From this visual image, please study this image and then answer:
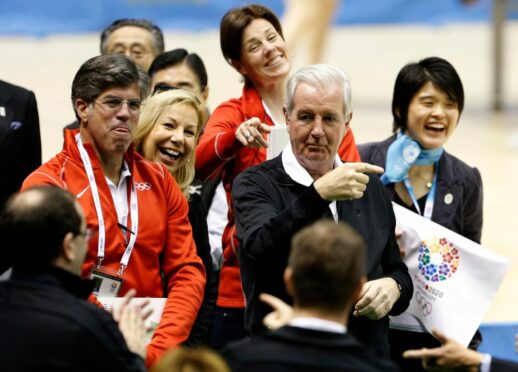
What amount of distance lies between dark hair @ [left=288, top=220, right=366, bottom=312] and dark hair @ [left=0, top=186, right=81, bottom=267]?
30.4 inches

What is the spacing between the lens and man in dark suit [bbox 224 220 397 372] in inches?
138

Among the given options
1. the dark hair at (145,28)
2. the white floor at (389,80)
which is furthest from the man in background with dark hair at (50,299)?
the white floor at (389,80)

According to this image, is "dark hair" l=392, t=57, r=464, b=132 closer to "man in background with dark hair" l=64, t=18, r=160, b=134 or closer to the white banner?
the white banner

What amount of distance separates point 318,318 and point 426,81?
2.63 meters

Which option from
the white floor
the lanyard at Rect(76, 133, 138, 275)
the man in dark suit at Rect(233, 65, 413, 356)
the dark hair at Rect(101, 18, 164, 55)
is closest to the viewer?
the man in dark suit at Rect(233, 65, 413, 356)

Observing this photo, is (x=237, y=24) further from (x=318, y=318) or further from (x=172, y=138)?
(x=318, y=318)

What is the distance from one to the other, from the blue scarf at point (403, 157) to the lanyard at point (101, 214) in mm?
1413

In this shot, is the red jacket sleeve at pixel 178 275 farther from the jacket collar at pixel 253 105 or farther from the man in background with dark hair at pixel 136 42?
the man in background with dark hair at pixel 136 42

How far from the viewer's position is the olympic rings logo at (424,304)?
5.37 metres

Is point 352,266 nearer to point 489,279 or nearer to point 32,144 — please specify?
point 489,279

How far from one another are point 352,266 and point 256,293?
1148 millimetres

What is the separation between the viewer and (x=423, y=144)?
19.4 ft

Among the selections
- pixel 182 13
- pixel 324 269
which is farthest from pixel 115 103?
pixel 182 13

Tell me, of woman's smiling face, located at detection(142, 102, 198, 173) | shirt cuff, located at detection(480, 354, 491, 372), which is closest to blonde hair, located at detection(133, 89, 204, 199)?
woman's smiling face, located at detection(142, 102, 198, 173)
